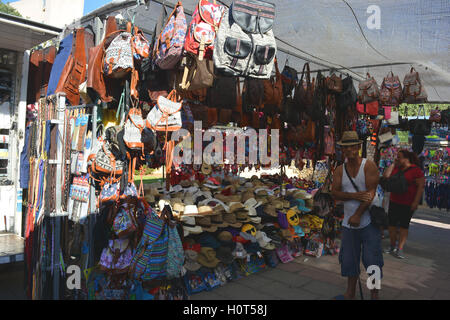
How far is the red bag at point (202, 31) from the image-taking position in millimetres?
2762

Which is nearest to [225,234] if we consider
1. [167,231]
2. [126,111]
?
[167,231]

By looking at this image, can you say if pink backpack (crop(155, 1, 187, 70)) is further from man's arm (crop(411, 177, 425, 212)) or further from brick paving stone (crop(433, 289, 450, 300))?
man's arm (crop(411, 177, 425, 212))

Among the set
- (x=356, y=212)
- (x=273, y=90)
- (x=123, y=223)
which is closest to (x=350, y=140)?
(x=356, y=212)

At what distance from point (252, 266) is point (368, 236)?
176cm

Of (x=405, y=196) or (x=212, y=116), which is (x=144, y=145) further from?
(x=405, y=196)

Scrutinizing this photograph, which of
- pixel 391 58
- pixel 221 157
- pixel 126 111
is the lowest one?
pixel 221 157

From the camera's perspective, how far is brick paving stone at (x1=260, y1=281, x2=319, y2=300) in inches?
157

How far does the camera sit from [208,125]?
4.61 meters

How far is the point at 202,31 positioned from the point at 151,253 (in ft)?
6.44

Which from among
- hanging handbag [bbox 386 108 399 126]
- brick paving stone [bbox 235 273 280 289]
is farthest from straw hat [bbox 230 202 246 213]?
hanging handbag [bbox 386 108 399 126]

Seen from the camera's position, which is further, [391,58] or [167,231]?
[391,58]
